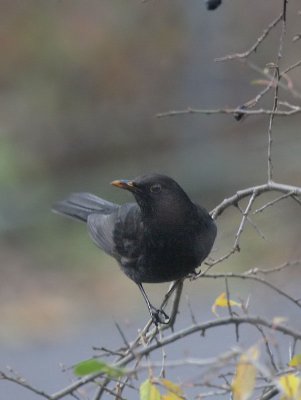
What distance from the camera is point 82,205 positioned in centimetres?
604

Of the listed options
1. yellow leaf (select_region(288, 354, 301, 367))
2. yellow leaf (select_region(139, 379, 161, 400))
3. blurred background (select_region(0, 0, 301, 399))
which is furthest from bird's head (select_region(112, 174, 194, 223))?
blurred background (select_region(0, 0, 301, 399))

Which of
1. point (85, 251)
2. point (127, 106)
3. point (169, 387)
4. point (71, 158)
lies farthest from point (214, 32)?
point (169, 387)

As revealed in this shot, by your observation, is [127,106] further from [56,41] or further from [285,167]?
[285,167]

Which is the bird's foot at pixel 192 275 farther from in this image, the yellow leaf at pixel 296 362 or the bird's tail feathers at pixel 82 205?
the yellow leaf at pixel 296 362

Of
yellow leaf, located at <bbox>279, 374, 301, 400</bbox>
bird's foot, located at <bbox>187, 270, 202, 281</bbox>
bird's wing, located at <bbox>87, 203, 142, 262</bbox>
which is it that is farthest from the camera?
bird's wing, located at <bbox>87, 203, 142, 262</bbox>

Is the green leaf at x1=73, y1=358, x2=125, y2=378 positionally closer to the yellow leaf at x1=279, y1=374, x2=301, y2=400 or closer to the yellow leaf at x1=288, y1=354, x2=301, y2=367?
the yellow leaf at x1=279, y1=374, x2=301, y2=400

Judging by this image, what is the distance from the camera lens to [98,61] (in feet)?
49.9

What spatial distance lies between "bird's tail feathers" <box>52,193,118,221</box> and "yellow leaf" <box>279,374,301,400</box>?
10.5ft

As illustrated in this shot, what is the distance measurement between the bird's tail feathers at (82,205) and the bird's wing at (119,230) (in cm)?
25

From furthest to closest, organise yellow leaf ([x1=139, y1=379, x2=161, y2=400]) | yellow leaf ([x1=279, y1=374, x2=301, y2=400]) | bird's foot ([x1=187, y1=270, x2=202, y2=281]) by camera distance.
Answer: bird's foot ([x1=187, y1=270, x2=202, y2=281]) < yellow leaf ([x1=139, y1=379, x2=161, y2=400]) < yellow leaf ([x1=279, y1=374, x2=301, y2=400])

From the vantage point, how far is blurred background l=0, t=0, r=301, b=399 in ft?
36.8

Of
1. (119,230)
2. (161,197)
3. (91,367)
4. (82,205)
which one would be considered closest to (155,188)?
(161,197)

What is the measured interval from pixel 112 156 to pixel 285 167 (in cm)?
271

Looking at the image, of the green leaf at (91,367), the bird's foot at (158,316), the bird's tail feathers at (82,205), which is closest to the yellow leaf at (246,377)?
the green leaf at (91,367)
